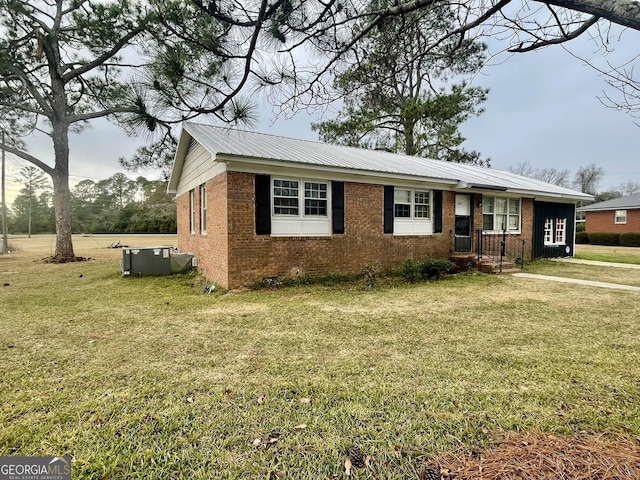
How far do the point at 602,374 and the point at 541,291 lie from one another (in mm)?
4998

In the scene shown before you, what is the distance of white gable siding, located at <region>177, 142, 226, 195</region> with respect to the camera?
8.55m

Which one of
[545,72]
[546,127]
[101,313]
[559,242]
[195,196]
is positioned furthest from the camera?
[559,242]

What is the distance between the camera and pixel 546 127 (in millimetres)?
5355

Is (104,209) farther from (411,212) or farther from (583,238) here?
(583,238)

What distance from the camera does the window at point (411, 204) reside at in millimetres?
10195

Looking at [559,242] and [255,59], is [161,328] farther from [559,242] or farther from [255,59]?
[559,242]

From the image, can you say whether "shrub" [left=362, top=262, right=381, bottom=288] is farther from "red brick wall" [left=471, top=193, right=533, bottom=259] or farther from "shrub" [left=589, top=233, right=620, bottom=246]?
"shrub" [left=589, top=233, right=620, bottom=246]

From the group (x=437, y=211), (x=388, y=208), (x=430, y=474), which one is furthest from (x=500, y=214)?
(x=430, y=474)

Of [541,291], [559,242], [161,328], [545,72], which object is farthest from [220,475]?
[559,242]

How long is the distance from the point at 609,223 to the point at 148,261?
34.1 meters

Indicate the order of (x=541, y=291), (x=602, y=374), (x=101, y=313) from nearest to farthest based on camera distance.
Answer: (x=602, y=374) → (x=101, y=313) → (x=541, y=291)

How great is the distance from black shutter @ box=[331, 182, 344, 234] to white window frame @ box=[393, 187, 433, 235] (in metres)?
2.01

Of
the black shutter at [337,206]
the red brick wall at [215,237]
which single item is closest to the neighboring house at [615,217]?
the black shutter at [337,206]

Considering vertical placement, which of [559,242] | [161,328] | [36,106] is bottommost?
[161,328]
